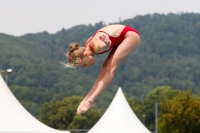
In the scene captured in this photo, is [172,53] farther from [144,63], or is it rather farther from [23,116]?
[23,116]

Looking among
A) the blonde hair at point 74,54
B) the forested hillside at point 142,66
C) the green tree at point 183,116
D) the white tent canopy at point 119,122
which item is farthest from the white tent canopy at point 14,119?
the forested hillside at point 142,66

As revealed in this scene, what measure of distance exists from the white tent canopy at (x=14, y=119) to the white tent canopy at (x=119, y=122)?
5970 mm

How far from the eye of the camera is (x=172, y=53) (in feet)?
604

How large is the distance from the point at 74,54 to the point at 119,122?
53.8 ft

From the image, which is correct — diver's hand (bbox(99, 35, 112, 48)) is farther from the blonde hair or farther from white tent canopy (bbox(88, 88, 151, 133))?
white tent canopy (bbox(88, 88, 151, 133))

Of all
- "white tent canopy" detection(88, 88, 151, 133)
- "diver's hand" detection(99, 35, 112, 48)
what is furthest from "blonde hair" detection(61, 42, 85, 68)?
"white tent canopy" detection(88, 88, 151, 133)

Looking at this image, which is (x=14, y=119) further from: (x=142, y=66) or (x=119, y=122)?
(x=142, y=66)

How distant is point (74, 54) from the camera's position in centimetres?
1081

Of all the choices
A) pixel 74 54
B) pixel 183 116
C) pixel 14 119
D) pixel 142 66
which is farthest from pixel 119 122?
pixel 142 66

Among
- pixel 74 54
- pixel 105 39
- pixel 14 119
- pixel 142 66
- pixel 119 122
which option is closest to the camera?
pixel 74 54

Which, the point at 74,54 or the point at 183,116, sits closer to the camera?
the point at 74,54

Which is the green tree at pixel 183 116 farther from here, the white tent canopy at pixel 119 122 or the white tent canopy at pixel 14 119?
the white tent canopy at pixel 14 119

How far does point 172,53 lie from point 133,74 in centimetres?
2592

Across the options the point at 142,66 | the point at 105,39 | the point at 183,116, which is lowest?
the point at 142,66
